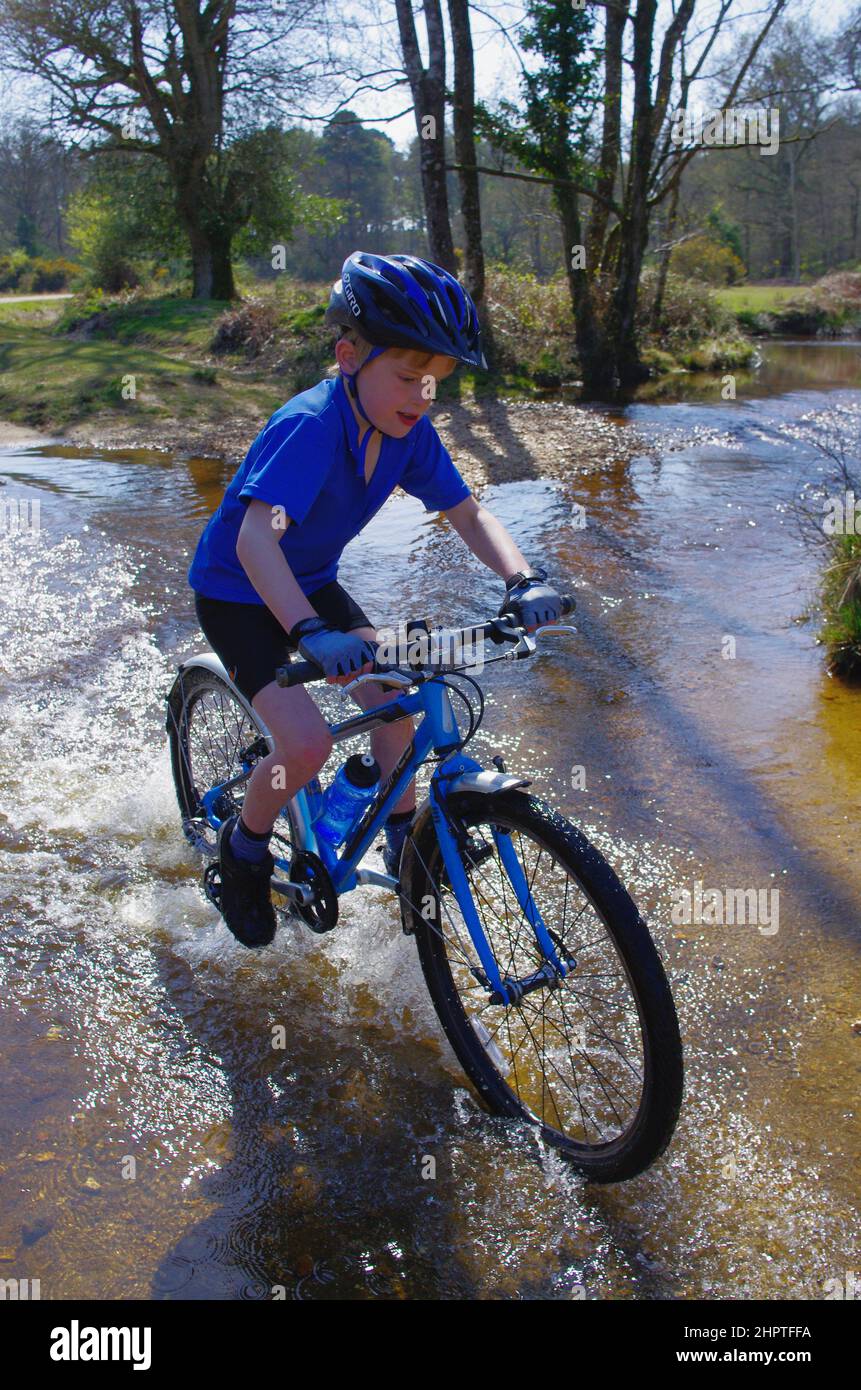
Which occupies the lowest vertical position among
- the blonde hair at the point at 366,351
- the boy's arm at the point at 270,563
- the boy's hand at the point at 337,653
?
the boy's hand at the point at 337,653

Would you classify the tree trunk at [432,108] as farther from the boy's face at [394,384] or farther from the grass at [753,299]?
the grass at [753,299]

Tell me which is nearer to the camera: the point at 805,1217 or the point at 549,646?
the point at 805,1217

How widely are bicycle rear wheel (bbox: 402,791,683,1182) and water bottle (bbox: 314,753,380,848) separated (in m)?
0.31

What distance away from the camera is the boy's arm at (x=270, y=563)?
260 centimetres

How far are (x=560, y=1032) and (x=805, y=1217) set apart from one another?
31.1 inches

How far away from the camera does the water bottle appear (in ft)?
10.5

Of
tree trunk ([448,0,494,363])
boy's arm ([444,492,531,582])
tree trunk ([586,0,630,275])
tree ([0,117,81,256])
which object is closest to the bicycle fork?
boy's arm ([444,492,531,582])

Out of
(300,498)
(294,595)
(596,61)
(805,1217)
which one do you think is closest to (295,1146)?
(805,1217)

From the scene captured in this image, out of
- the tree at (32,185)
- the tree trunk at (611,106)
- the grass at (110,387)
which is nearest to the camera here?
the grass at (110,387)

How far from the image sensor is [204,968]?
350 cm

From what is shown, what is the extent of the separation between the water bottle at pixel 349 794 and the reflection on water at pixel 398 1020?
55cm

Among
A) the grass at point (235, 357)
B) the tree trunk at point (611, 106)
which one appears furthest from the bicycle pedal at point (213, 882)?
the tree trunk at point (611, 106)

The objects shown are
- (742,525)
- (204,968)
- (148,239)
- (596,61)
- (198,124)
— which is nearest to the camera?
(204,968)

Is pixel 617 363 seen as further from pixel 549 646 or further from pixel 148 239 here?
pixel 148 239
